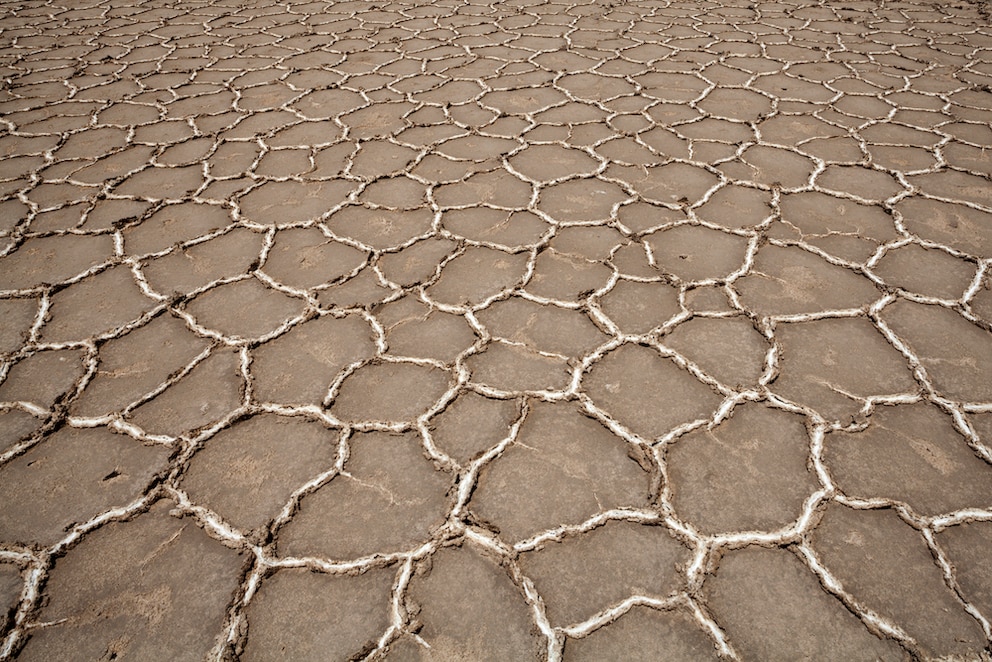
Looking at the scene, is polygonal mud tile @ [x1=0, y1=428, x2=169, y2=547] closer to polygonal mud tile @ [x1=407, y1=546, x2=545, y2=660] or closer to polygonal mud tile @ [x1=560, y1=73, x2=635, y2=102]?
polygonal mud tile @ [x1=407, y1=546, x2=545, y2=660]

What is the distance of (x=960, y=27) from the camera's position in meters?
3.94

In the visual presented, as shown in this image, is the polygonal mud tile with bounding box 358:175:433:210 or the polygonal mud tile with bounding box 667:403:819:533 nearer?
the polygonal mud tile with bounding box 667:403:819:533

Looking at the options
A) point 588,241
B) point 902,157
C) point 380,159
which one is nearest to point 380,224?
point 380,159

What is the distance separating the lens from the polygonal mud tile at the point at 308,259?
1.97 meters

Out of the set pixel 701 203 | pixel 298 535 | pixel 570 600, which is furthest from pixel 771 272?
pixel 298 535

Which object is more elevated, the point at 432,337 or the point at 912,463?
the point at 432,337

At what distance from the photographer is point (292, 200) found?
7.76 ft

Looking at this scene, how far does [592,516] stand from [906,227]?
69.6 inches

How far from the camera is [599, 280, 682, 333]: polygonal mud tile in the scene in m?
1.77

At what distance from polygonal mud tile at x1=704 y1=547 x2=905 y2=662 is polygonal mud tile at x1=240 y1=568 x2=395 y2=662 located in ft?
2.29

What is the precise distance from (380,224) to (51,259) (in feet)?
3.98

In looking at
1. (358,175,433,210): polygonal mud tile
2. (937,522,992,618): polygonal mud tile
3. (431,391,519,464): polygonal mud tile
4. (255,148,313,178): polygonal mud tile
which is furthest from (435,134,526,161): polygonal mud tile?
(937,522,992,618): polygonal mud tile

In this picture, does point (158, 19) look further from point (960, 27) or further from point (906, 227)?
point (960, 27)

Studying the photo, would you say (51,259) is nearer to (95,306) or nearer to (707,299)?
(95,306)
